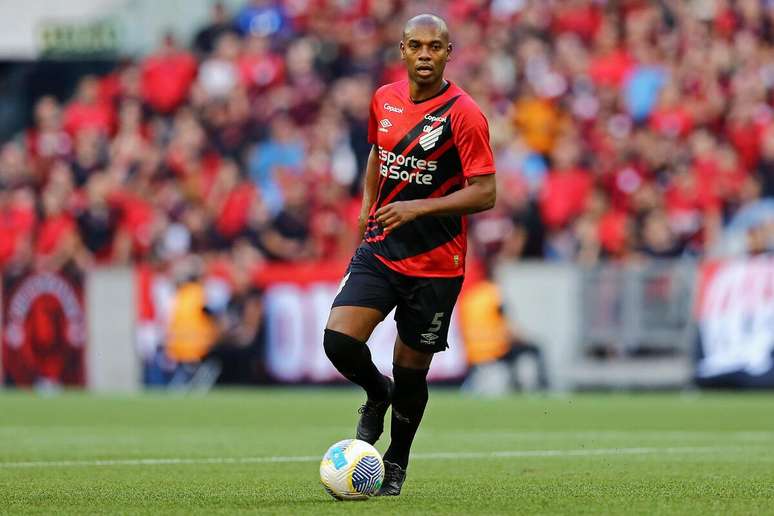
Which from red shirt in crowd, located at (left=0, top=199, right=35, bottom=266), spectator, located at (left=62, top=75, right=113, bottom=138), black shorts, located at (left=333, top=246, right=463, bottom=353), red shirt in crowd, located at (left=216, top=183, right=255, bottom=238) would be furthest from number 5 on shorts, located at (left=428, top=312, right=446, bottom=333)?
spectator, located at (left=62, top=75, right=113, bottom=138)

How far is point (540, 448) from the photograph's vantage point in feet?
35.8

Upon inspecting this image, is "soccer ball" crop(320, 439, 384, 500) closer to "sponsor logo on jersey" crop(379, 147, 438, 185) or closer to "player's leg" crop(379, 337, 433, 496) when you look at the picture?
"player's leg" crop(379, 337, 433, 496)

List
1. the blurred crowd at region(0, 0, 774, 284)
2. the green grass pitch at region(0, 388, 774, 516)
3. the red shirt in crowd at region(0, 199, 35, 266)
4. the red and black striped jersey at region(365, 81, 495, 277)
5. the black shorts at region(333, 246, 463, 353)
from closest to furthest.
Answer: the green grass pitch at region(0, 388, 774, 516) → the red and black striped jersey at region(365, 81, 495, 277) → the black shorts at region(333, 246, 463, 353) → the blurred crowd at region(0, 0, 774, 284) → the red shirt in crowd at region(0, 199, 35, 266)

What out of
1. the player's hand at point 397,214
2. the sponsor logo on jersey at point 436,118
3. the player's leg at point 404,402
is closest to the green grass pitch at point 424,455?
the player's leg at point 404,402

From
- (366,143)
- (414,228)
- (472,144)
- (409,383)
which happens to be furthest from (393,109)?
(366,143)

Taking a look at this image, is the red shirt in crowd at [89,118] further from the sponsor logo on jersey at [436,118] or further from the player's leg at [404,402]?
the sponsor logo on jersey at [436,118]

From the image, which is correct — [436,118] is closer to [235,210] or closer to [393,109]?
[393,109]

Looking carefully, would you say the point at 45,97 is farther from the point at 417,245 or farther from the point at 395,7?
the point at 417,245

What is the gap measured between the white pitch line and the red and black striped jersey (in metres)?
2.37

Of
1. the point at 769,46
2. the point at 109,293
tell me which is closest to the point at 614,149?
the point at 769,46

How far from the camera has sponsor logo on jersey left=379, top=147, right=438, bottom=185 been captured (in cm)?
776

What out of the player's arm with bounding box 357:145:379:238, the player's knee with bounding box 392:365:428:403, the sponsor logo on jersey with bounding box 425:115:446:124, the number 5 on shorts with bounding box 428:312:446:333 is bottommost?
the player's knee with bounding box 392:365:428:403

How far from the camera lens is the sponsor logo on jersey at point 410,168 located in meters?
7.76

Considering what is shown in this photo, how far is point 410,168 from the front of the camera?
7781 millimetres
